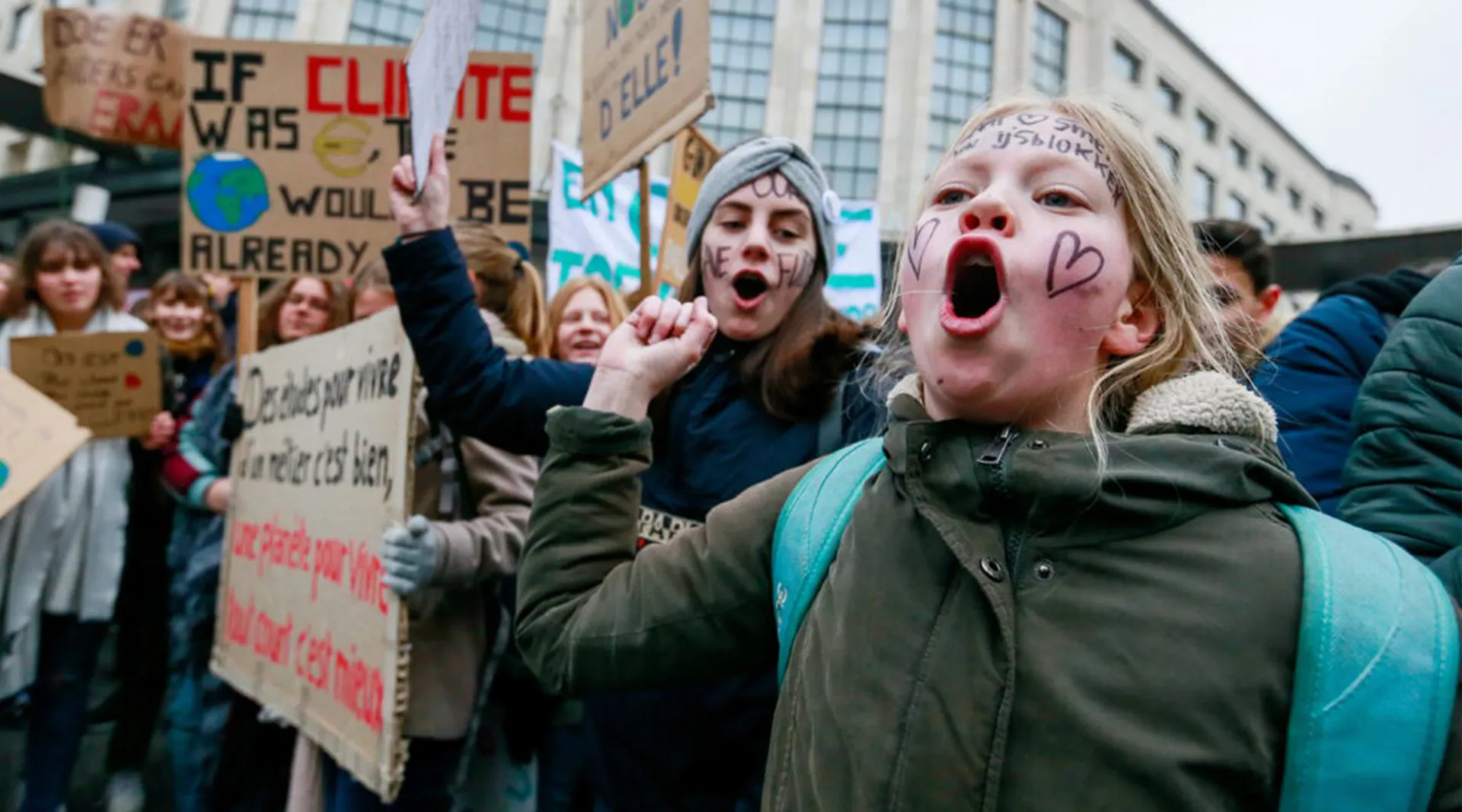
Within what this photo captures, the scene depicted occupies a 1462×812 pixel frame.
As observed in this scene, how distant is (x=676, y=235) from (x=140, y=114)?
14.1 ft

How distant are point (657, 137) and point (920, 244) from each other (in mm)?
1557

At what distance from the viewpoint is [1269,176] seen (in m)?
40.1

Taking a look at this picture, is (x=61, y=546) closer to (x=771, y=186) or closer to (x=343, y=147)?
(x=343, y=147)

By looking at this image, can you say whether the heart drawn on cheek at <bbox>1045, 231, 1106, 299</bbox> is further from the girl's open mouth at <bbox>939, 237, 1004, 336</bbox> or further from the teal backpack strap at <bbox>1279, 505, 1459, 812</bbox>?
the teal backpack strap at <bbox>1279, 505, 1459, 812</bbox>

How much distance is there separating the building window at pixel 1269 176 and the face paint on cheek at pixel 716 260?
142 feet

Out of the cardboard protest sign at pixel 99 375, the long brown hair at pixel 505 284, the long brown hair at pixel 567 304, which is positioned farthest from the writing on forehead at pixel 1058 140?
the cardboard protest sign at pixel 99 375

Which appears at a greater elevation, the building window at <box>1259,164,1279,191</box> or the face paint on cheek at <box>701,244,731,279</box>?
the building window at <box>1259,164,1279,191</box>

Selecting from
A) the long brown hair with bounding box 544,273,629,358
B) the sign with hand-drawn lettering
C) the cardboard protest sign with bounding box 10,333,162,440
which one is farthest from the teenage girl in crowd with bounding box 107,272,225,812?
the long brown hair with bounding box 544,273,629,358

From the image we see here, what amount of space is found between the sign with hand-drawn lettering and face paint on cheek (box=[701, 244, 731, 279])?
1.64 m

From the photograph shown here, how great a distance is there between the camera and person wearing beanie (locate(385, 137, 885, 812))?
1.53 m

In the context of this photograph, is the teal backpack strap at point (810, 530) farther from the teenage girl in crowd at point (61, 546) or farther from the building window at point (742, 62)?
the building window at point (742, 62)

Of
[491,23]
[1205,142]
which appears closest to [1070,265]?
[491,23]

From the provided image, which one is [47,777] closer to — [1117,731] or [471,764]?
[471,764]

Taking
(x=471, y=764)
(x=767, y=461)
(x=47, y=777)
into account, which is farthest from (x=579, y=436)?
(x=47, y=777)
